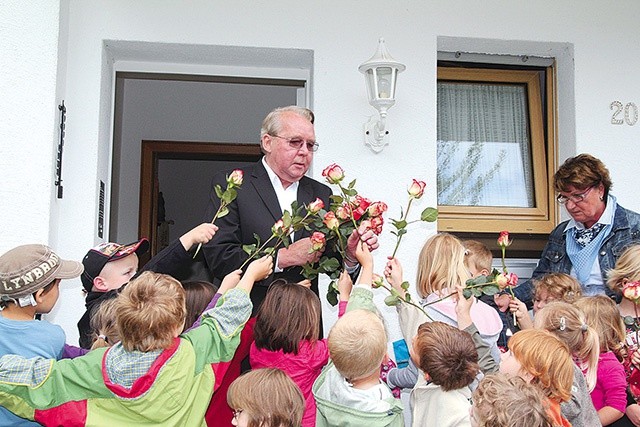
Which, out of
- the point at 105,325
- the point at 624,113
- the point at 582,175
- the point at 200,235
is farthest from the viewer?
the point at 624,113

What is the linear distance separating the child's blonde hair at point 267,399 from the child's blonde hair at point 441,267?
81 cm

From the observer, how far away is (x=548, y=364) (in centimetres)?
239

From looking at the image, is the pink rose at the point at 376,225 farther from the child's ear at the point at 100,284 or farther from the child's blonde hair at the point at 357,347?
the child's ear at the point at 100,284

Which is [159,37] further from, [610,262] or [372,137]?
[610,262]

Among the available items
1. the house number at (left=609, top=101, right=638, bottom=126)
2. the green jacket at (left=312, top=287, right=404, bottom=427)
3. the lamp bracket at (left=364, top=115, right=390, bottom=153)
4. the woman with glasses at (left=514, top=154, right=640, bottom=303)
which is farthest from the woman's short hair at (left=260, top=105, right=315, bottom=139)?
the house number at (left=609, top=101, right=638, bottom=126)

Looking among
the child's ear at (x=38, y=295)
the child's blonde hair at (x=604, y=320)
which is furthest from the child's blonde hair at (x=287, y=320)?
the child's blonde hair at (x=604, y=320)

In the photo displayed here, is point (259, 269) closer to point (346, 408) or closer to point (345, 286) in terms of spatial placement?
point (345, 286)

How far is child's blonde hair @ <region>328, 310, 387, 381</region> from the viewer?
7.63 feet

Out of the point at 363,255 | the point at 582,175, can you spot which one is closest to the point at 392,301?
the point at 363,255

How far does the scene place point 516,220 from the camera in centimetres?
451

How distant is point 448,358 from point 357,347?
27cm

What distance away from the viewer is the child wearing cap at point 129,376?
7.47 feet

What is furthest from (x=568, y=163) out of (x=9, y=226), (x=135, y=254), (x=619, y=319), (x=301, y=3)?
(x=9, y=226)

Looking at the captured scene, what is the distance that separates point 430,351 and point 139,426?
870 millimetres
